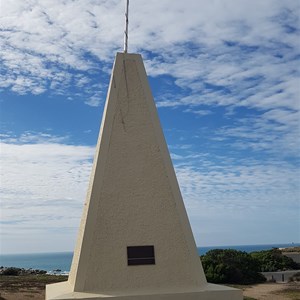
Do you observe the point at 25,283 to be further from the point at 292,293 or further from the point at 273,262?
the point at 273,262

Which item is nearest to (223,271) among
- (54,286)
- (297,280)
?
(297,280)

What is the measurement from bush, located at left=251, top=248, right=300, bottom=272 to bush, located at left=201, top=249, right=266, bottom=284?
14.1 feet

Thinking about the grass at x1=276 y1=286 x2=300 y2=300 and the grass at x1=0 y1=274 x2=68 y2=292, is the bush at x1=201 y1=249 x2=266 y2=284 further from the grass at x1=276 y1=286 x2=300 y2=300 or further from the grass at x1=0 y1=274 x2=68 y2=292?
the grass at x1=0 y1=274 x2=68 y2=292

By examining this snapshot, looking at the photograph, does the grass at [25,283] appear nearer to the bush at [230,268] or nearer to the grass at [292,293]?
the bush at [230,268]

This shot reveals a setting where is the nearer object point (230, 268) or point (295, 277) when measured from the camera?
point (230, 268)

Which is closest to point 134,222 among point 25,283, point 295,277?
point 25,283

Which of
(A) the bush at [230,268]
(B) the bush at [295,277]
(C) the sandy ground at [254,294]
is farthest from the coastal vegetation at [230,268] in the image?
(B) the bush at [295,277]

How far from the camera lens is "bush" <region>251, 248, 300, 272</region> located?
32.5m

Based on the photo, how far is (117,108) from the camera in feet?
26.7

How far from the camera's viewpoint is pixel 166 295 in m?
7.15

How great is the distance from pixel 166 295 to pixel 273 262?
28.4 metres

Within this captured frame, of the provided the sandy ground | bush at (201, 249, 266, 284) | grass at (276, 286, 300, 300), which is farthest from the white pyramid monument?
bush at (201, 249, 266, 284)

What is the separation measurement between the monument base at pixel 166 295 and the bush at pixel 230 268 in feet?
57.9

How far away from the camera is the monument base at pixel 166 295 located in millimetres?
6863
